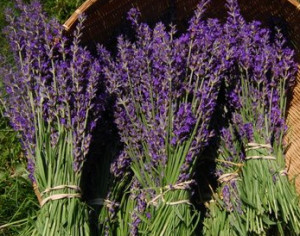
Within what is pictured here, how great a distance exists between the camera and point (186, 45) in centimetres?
186

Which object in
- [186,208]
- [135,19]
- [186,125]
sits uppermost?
[135,19]

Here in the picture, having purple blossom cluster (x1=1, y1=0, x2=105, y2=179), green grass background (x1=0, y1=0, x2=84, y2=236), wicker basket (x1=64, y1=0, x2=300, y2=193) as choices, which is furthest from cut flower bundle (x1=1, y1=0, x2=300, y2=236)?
green grass background (x1=0, y1=0, x2=84, y2=236)

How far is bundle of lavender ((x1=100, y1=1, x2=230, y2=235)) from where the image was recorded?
1.74 m

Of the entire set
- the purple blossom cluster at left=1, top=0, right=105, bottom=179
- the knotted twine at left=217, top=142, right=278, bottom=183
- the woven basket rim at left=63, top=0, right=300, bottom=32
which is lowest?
the knotted twine at left=217, top=142, right=278, bottom=183

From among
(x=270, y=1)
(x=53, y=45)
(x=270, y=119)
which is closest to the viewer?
(x=53, y=45)

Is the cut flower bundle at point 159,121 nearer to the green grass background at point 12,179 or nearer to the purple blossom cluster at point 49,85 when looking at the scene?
the purple blossom cluster at point 49,85

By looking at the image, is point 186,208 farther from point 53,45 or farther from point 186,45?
point 53,45

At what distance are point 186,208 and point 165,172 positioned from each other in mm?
171

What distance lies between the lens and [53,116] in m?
1.68

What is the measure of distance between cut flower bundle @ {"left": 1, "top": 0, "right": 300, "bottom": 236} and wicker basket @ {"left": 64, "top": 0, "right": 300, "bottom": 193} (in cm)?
12

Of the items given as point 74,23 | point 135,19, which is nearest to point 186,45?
point 135,19

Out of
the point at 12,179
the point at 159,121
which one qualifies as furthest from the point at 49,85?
the point at 12,179

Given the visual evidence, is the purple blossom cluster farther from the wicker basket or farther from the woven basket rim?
the wicker basket

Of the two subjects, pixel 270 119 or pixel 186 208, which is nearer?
pixel 186 208
